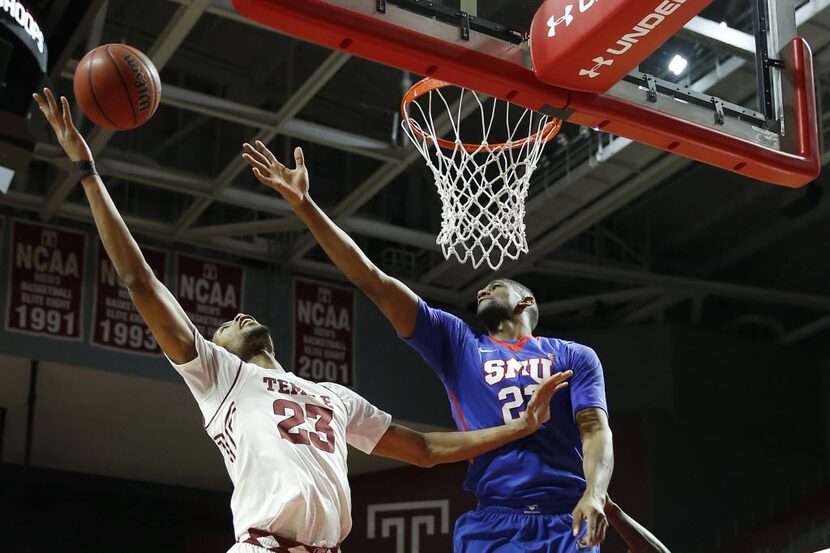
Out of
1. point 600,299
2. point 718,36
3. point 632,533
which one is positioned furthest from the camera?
point 600,299

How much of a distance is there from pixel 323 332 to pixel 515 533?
923 cm

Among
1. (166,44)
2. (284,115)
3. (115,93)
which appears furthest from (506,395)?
(284,115)

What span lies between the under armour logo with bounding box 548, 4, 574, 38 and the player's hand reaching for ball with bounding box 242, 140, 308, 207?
4.30 feet

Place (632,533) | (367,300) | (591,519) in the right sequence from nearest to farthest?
(591,519) → (632,533) → (367,300)

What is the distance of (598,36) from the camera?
516cm

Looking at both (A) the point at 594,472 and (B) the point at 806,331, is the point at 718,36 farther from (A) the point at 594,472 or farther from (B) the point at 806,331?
(B) the point at 806,331

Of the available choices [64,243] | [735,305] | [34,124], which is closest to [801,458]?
[735,305]

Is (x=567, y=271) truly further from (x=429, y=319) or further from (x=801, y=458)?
(x=429, y=319)

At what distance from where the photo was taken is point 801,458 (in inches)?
597

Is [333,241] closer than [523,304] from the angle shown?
Yes

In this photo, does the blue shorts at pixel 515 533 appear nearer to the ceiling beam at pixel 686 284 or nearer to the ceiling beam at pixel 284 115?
the ceiling beam at pixel 284 115

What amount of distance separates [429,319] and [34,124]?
491 centimetres

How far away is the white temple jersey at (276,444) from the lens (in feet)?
13.8

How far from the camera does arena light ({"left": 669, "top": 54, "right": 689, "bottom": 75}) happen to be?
973cm
